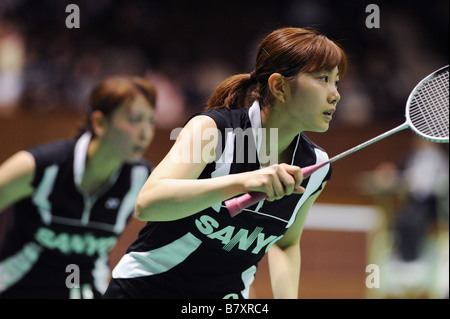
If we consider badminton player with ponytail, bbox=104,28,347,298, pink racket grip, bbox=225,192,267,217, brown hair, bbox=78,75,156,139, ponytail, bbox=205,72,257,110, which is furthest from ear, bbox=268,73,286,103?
brown hair, bbox=78,75,156,139

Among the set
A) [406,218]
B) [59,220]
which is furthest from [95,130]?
[406,218]

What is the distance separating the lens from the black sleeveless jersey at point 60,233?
3.13 metres

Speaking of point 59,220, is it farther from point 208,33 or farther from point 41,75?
point 208,33

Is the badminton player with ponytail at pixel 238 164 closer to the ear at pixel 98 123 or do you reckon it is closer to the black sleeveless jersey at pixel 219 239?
the black sleeveless jersey at pixel 219 239

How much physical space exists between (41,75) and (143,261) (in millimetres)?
5490

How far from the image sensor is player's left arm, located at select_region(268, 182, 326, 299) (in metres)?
2.68

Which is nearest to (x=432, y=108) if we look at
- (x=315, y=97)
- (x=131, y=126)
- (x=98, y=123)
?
(x=315, y=97)

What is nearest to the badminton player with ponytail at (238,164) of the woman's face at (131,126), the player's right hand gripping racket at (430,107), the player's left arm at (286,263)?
the player's left arm at (286,263)

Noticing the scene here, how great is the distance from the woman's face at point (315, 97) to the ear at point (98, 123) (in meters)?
1.36

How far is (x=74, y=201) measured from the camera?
3.23 metres

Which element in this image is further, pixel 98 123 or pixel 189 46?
pixel 189 46

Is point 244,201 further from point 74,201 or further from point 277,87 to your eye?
point 74,201

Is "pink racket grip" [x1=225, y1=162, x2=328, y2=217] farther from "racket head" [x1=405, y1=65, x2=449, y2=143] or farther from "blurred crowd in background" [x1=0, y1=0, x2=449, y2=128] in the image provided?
"blurred crowd in background" [x1=0, y1=0, x2=449, y2=128]

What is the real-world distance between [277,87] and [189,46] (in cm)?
670
